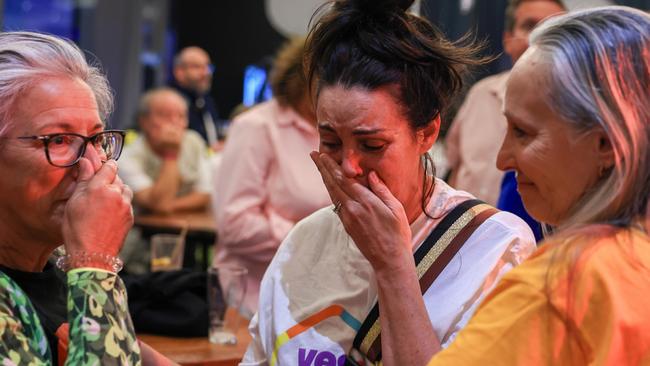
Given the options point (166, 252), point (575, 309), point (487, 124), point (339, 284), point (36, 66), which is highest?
point (36, 66)

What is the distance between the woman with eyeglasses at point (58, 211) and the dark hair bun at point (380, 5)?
577 millimetres

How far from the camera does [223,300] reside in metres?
2.45

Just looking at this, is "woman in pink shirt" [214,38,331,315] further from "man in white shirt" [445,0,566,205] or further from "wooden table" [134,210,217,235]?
"wooden table" [134,210,217,235]

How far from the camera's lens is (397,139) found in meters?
1.83

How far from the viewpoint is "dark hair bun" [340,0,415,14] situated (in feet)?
6.23

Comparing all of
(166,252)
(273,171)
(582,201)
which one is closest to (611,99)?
(582,201)

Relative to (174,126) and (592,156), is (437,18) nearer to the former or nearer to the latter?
(174,126)

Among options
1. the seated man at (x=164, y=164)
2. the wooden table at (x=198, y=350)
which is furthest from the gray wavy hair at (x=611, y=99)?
the seated man at (x=164, y=164)

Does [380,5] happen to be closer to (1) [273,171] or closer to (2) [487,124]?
(1) [273,171]

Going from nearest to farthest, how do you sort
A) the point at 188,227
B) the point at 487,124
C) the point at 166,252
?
the point at 166,252
the point at 487,124
the point at 188,227

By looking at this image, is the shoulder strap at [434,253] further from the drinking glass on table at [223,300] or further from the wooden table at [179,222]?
the wooden table at [179,222]

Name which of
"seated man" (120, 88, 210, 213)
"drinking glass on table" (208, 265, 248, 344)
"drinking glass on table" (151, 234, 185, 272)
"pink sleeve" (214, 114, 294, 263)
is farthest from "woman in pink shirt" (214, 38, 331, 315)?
"seated man" (120, 88, 210, 213)

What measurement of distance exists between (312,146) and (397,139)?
1.64 metres

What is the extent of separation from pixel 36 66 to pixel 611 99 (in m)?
1.07
